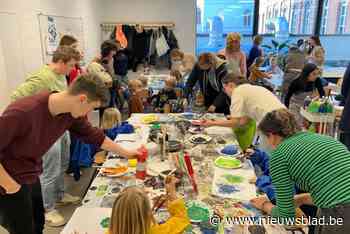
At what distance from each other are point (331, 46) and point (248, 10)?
201cm

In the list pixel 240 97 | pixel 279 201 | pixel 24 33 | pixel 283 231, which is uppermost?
pixel 24 33

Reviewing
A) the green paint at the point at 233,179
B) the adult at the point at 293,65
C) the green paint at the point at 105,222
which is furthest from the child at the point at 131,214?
the adult at the point at 293,65

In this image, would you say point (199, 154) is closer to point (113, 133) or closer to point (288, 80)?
point (113, 133)

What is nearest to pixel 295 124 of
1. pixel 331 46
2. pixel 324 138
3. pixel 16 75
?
pixel 324 138

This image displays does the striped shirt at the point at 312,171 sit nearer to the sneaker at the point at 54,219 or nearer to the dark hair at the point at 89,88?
the dark hair at the point at 89,88

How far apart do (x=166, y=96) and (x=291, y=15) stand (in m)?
4.28

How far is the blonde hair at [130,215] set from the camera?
119 cm

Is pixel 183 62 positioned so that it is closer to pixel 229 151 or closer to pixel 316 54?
pixel 316 54

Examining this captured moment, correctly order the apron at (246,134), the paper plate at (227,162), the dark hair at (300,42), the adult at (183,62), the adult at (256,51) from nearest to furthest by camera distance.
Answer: the paper plate at (227,162) < the apron at (246,134) < the adult at (183,62) < the adult at (256,51) < the dark hair at (300,42)

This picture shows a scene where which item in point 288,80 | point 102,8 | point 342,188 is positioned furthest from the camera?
point 102,8

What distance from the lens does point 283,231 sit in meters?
1.42

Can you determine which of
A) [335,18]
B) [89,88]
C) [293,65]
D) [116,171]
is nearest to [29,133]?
[89,88]

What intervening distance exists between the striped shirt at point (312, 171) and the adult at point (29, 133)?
919mm

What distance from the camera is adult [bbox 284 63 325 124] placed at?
4.22 meters
